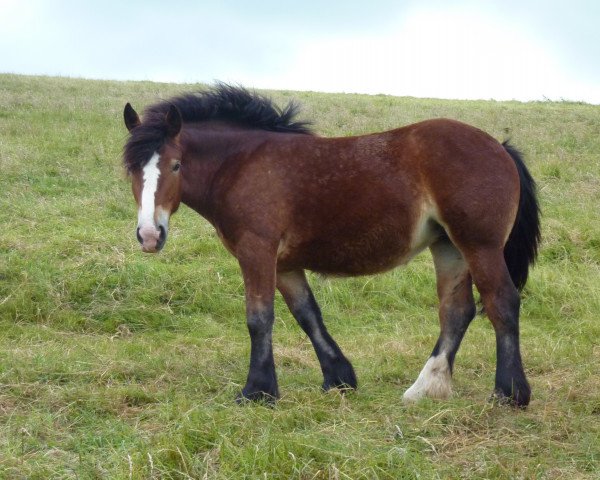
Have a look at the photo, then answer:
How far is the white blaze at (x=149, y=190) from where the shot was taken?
5199 mm

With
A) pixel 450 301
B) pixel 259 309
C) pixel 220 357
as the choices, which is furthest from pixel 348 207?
pixel 220 357

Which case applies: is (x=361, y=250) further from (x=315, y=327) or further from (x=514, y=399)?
(x=514, y=399)

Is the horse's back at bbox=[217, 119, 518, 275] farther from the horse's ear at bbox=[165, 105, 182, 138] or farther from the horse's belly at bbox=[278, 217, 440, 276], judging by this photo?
the horse's ear at bbox=[165, 105, 182, 138]

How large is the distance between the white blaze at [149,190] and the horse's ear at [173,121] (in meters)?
0.22

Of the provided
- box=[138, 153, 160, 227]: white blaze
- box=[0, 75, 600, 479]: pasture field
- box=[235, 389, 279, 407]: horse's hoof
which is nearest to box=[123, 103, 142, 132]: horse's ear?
box=[138, 153, 160, 227]: white blaze

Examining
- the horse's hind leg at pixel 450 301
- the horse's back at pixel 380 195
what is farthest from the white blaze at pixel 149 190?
the horse's hind leg at pixel 450 301

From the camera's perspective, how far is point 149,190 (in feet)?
17.3

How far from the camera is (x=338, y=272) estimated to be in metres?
5.86

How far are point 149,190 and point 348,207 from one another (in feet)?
4.57

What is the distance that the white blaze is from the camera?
→ 520 centimetres

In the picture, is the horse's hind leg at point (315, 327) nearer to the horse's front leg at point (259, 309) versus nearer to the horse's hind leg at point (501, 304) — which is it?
the horse's front leg at point (259, 309)

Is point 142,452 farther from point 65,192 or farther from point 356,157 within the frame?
point 65,192

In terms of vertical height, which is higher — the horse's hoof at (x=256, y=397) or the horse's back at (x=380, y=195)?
the horse's back at (x=380, y=195)

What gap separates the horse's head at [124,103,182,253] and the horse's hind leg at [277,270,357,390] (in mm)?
1113
